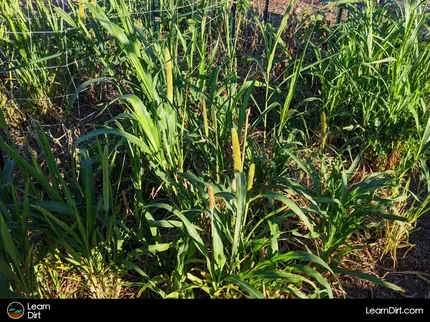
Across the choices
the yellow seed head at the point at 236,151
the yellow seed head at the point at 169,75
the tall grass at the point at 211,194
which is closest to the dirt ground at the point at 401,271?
the tall grass at the point at 211,194

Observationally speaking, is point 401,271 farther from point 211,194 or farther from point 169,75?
point 169,75

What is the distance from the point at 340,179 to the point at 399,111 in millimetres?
447

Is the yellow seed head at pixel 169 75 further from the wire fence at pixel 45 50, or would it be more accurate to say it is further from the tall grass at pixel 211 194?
the wire fence at pixel 45 50

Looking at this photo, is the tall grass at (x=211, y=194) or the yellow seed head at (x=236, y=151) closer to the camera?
the yellow seed head at (x=236, y=151)

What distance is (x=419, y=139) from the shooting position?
1.75 meters
